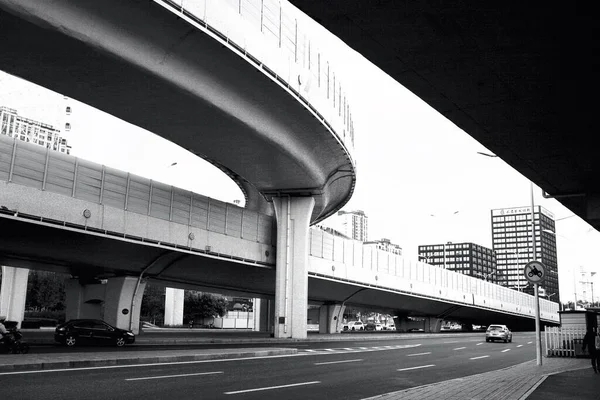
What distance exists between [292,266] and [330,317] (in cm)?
1962

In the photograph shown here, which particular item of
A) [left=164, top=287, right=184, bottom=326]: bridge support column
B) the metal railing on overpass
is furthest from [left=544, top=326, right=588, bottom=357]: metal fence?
[left=164, top=287, right=184, bottom=326]: bridge support column

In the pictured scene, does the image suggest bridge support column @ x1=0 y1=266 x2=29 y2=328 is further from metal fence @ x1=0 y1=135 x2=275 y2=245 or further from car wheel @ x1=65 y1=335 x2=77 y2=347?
car wheel @ x1=65 y1=335 x2=77 y2=347

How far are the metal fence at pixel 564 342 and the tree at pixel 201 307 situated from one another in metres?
69.0

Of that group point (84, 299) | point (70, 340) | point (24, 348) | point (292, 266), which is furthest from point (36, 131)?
point (24, 348)

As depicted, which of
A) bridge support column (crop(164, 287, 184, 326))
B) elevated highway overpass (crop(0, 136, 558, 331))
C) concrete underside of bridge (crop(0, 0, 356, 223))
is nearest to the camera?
concrete underside of bridge (crop(0, 0, 356, 223))

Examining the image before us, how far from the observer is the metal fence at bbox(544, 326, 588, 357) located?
80.9 feet

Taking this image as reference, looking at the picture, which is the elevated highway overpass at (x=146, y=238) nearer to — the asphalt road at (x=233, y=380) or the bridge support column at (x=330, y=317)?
the bridge support column at (x=330, y=317)

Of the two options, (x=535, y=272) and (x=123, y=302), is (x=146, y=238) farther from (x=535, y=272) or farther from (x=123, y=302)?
(x=535, y=272)

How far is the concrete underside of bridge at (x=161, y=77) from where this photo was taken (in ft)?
55.6

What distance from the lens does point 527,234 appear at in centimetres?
18438

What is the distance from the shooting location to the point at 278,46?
24.4m

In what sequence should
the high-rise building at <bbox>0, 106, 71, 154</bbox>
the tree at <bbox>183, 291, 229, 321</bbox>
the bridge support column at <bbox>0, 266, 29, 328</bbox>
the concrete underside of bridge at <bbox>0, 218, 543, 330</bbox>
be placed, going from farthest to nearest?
the high-rise building at <bbox>0, 106, 71, 154</bbox>, the tree at <bbox>183, 291, 229, 321</bbox>, the bridge support column at <bbox>0, 266, 29, 328</bbox>, the concrete underside of bridge at <bbox>0, 218, 543, 330</bbox>

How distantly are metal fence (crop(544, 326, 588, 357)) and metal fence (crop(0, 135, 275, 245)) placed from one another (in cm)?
2065

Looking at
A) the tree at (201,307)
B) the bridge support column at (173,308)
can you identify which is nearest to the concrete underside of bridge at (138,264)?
the bridge support column at (173,308)
